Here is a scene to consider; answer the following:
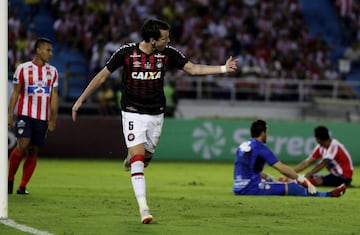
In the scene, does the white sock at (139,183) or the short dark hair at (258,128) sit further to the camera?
the short dark hair at (258,128)

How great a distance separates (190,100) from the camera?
101 ft

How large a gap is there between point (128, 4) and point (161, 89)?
21.4 m

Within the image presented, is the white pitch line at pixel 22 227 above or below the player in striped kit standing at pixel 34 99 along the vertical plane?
below

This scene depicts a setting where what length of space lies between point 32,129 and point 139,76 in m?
3.83

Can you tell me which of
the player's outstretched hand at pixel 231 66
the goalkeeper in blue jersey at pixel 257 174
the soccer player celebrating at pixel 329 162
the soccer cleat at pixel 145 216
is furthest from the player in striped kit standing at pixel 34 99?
the soccer player celebrating at pixel 329 162

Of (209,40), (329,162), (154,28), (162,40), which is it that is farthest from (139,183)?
(209,40)

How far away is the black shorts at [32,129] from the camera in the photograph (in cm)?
1509

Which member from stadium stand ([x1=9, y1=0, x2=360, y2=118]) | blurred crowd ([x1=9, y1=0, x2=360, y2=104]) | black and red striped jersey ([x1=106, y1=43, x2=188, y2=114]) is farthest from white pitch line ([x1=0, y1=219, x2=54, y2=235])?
blurred crowd ([x1=9, y1=0, x2=360, y2=104])

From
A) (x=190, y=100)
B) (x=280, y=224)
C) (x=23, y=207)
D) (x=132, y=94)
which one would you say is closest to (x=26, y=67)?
(x=23, y=207)

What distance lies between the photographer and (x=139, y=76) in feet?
38.9

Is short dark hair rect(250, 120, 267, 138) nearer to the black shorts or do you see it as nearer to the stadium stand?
the black shorts

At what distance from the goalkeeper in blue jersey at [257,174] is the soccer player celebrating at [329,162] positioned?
8.00ft

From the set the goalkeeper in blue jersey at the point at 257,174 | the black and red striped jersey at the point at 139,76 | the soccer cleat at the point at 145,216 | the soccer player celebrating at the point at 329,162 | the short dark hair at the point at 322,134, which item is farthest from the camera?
the soccer player celebrating at the point at 329,162

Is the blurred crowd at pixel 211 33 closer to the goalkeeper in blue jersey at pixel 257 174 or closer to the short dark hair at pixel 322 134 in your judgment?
the short dark hair at pixel 322 134
